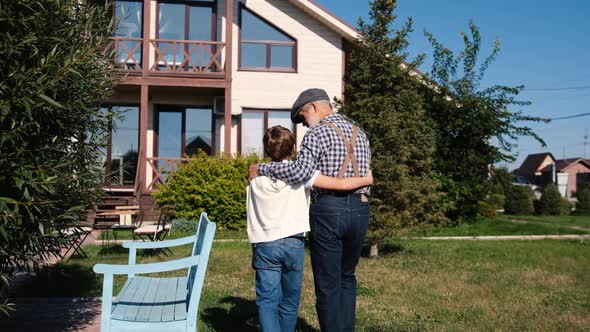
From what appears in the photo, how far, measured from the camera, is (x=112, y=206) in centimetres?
1573

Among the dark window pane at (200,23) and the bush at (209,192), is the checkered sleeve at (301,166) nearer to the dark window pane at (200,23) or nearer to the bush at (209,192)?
the bush at (209,192)

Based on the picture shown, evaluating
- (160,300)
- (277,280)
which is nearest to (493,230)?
(277,280)

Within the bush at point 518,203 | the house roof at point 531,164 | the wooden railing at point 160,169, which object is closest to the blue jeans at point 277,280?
the wooden railing at point 160,169

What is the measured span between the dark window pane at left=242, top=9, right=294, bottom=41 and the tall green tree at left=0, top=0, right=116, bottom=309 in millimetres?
14094

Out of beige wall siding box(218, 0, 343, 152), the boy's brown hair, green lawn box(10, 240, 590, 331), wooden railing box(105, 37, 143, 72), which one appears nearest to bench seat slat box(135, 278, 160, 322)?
green lawn box(10, 240, 590, 331)

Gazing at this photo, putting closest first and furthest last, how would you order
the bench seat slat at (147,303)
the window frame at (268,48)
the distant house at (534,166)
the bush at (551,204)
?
1. the bench seat slat at (147,303)
2. the window frame at (268,48)
3. the bush at (551,204)
4. the distant house at (534,166)

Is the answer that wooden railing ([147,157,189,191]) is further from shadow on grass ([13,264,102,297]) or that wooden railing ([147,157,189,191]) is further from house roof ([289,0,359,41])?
shadow on grass ([13,264,102,297])

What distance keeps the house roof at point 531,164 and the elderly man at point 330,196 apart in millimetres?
73198

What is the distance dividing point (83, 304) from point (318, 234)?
314cm

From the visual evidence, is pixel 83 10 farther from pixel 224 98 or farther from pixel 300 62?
pixel 300 62

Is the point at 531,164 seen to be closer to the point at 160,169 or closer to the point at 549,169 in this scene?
the point at 549,169

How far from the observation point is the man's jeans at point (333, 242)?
13.4 feet

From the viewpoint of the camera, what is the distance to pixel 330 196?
13.4 ft

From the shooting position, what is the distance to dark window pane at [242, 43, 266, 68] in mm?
18172
